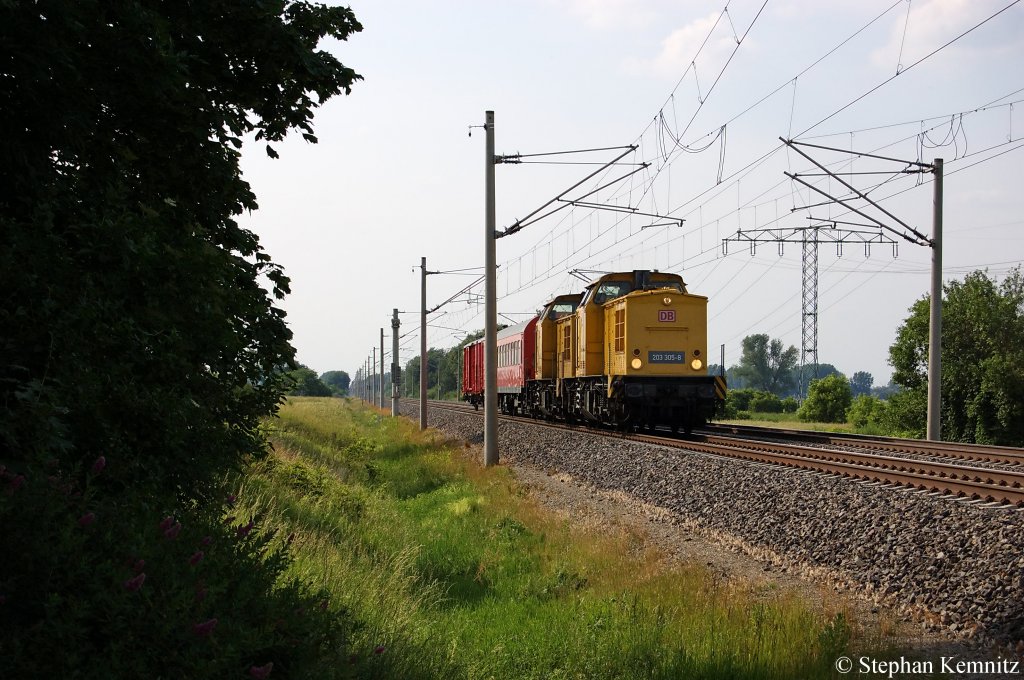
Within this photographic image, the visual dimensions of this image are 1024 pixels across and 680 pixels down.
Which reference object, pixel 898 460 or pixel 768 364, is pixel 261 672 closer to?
pixel 898 460

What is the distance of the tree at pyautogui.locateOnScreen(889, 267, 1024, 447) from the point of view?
1233 inches

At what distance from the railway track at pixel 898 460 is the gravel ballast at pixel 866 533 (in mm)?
678

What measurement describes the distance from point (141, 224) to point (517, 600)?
243 inches

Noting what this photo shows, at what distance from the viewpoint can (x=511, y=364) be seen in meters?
37.7

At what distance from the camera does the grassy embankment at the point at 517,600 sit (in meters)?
6.56

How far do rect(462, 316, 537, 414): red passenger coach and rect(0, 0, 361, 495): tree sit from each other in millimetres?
25754

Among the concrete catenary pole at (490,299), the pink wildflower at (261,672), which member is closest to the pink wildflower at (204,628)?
the pink wildflower at (261,672)

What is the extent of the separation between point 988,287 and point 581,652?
3423 cm

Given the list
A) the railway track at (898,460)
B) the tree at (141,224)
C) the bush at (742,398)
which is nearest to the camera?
the tree at (141,224)

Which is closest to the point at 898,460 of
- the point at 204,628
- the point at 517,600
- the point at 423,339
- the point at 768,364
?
the point at 517,600

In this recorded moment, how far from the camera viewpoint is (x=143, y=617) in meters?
3.38

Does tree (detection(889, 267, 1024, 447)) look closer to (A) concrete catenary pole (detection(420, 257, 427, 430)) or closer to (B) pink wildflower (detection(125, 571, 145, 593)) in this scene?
(A) concrete catenary pole (detection(420, 257, 427, 430))

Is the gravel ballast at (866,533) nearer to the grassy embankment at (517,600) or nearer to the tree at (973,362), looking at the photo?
the grassy embankment at (517,600)

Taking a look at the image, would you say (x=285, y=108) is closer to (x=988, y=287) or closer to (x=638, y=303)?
(x=638, y=303)
